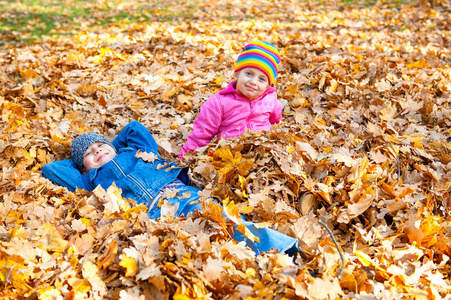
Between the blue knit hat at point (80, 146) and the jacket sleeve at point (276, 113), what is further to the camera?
the jacket sleeve at point (276, 113)

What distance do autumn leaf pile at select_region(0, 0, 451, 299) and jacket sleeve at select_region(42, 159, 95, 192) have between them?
100mm

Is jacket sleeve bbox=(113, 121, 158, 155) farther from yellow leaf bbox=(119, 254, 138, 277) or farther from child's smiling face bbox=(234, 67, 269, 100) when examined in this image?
yellow leaf bbox=(119, 254, 138, 277)

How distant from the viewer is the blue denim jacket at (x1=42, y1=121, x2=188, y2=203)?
3.42m

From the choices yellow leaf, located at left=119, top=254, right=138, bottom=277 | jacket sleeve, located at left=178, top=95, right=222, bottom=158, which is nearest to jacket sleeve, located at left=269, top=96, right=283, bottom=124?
jacket sleeve, located at left=178, top=95, right=222, bottom=158

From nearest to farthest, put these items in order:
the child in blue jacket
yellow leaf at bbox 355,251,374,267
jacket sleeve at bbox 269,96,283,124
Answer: yellow leaf at bbox 355,251,374,267 → the child in blue jacket → jacket sleeve at bbox 269,96,283,124

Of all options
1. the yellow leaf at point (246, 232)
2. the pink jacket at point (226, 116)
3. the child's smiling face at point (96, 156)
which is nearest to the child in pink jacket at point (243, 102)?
the pink jacket at point (226, 116)

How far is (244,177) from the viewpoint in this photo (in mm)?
3148

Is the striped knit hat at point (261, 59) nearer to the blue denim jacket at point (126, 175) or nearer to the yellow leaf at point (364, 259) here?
the blue denim jacket at point (126, 175)

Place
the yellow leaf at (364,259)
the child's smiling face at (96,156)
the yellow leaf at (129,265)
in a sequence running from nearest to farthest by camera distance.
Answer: the yellow leaf at (129,265)
the yellow leaf at (364,259)
the child's smiling face at (96,156)

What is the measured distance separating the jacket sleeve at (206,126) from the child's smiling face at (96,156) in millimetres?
759

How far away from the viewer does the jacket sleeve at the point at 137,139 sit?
12.6ft

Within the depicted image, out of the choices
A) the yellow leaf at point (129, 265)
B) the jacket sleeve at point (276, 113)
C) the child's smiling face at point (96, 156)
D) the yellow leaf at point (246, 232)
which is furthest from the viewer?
the jacket sleeve at point (276, 113)

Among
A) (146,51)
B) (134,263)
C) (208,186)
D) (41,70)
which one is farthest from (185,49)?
(134,263)

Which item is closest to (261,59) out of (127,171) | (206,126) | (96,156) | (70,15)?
(206,126)
